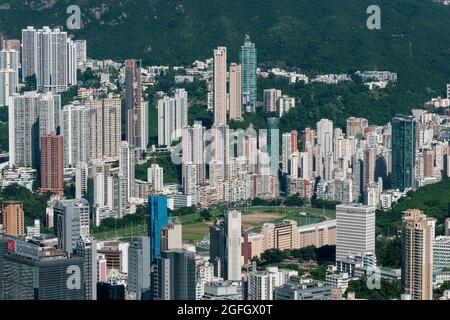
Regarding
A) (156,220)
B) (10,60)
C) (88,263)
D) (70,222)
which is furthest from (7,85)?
(88,263)

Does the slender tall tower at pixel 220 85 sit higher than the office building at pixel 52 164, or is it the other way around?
the slender tall tower at pixel 220 85

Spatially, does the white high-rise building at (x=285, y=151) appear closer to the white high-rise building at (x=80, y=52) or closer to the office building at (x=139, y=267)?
the white high-rise building at (x=80, y=52)

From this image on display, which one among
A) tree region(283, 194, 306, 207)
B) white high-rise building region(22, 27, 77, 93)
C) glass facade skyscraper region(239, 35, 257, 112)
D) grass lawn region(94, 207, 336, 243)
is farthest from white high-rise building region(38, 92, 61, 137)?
grass lawn region(94, 207, 336, 243)

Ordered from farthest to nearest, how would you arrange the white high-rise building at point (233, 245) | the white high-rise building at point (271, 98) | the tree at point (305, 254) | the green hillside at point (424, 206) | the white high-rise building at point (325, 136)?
the white high-rise building at point (271, 98)
the white high-rise building at point (325, 136)
the green hillside at point (424, 206)
the tree at point (305, 254)
the white high-rise building at point (233, 245)

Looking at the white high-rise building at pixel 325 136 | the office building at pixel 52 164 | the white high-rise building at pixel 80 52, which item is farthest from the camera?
the white high-rise building at pixel 80 52

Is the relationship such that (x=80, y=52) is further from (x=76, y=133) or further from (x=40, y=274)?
(x=40, y=274)

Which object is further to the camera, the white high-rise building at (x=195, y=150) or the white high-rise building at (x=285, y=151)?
the white high-rise building at (x=285, y=151)

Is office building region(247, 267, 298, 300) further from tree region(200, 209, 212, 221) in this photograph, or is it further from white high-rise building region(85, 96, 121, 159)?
white high-rise building region(85, 96, 121, 159)

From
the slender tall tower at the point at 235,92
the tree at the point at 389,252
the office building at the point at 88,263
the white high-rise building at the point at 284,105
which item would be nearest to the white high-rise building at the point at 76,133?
the slender tall tower at the point at 235,92
